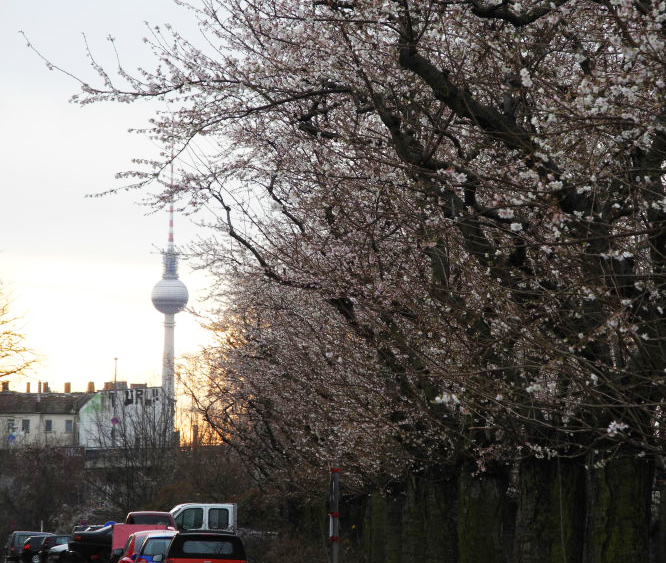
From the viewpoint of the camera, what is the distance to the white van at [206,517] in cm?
2691

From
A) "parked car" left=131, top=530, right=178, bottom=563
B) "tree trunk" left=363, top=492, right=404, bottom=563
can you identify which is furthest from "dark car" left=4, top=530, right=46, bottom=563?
"parked car" left=131, top=530, right=178, bottom=563

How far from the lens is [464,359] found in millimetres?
11344

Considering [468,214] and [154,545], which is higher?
[468,214]

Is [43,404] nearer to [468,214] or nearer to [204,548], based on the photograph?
[204,548]

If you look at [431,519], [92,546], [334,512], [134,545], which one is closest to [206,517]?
[134,545]

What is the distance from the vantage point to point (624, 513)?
10516 mm

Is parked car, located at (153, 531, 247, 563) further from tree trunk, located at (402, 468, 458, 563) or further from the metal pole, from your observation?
tree trunk, located at (402, 468, 458, 563)

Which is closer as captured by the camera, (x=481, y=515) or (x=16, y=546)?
(x=481, y=515)

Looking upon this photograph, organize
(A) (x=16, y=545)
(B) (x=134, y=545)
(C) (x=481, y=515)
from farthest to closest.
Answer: (A) (x=16, y=545), (B) (x=134, y=545), (C) (x=481, y=515)

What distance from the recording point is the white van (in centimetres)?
2691

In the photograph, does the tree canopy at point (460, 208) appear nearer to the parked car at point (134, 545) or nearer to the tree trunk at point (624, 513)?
the tree trunk at point (624, 513)

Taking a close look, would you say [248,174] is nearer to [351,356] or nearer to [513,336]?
[351,356]

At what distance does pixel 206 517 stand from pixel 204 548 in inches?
403

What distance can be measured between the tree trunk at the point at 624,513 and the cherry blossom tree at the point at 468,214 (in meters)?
0.03
